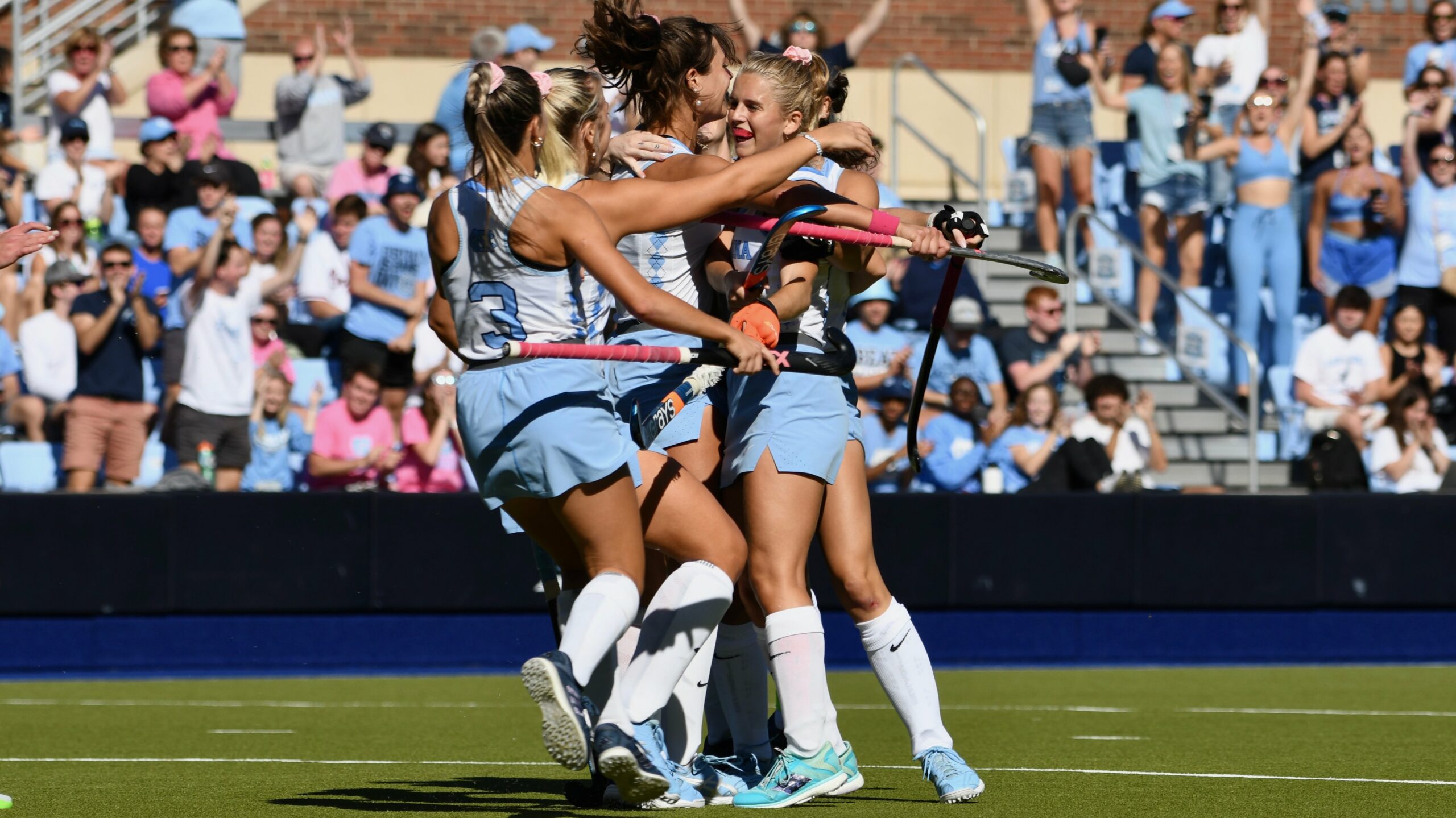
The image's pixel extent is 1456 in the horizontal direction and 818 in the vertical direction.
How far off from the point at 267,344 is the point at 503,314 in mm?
7529

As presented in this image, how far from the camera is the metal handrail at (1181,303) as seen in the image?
13703 millimetres

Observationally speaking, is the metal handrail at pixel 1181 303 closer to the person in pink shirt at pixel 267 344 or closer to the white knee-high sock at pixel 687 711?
the person in pink shirt at pixel 267 344

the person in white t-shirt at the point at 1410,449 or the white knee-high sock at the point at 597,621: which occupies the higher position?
the person in white t-shirt at the point at 1410,449

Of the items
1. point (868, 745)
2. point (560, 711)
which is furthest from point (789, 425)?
point (868, 745)

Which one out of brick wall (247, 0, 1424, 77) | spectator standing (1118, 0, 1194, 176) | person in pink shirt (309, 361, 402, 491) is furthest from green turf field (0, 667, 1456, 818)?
brick wall (247, 0, 1424, 77)

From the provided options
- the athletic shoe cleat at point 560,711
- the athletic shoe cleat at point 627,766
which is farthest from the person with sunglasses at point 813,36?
the athletic shoe cleat at point 560,711

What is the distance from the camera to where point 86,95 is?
1451cm

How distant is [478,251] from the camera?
541 centimetres

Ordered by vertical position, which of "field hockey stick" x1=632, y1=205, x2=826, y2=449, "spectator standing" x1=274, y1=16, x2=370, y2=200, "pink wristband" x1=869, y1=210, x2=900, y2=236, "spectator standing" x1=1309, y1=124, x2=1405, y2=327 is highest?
"spectator standing" x1=274, y1=16, x2=370, y2=200

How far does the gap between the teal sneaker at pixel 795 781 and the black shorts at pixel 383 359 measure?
7.08 m

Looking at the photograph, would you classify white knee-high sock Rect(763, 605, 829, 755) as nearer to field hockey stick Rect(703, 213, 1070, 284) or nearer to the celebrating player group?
the celebrating player group

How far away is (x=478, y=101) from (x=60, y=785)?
9.67 feet

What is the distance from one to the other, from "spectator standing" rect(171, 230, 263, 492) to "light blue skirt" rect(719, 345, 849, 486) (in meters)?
6.71

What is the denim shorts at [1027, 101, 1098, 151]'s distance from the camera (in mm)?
15508
